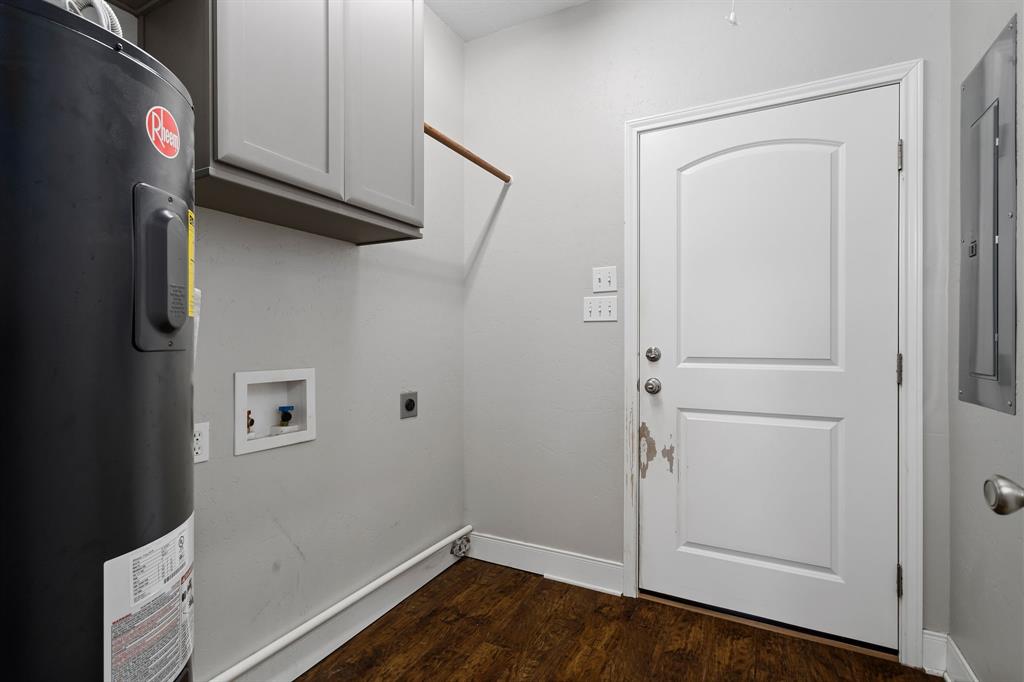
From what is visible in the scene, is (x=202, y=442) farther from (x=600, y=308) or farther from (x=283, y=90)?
(x=600, y=308)

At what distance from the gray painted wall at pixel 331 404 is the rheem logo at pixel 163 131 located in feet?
2.68

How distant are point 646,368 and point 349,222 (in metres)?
1.31

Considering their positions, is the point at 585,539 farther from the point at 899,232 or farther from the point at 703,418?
the point at 899,232

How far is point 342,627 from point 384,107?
1770 millimetres

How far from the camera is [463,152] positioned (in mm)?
2117

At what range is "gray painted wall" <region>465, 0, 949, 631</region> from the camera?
195 centimetres

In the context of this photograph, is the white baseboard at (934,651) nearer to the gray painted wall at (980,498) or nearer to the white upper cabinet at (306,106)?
the gray painted wall at (980,498)

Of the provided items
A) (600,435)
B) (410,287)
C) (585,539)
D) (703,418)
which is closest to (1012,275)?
(703,418)

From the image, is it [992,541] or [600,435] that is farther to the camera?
[600,435]

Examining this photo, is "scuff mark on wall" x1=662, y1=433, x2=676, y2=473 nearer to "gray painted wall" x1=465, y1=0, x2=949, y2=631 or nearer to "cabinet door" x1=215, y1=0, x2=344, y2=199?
"gray painted wall" x1=465, y1=0, x2=949, y2=631

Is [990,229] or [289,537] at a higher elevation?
[990,229]

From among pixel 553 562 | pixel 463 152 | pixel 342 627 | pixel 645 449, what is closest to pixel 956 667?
pixel 645 449

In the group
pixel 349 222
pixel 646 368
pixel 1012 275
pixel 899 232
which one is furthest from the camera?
pixel 646 368

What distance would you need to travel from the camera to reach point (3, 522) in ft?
1.57
